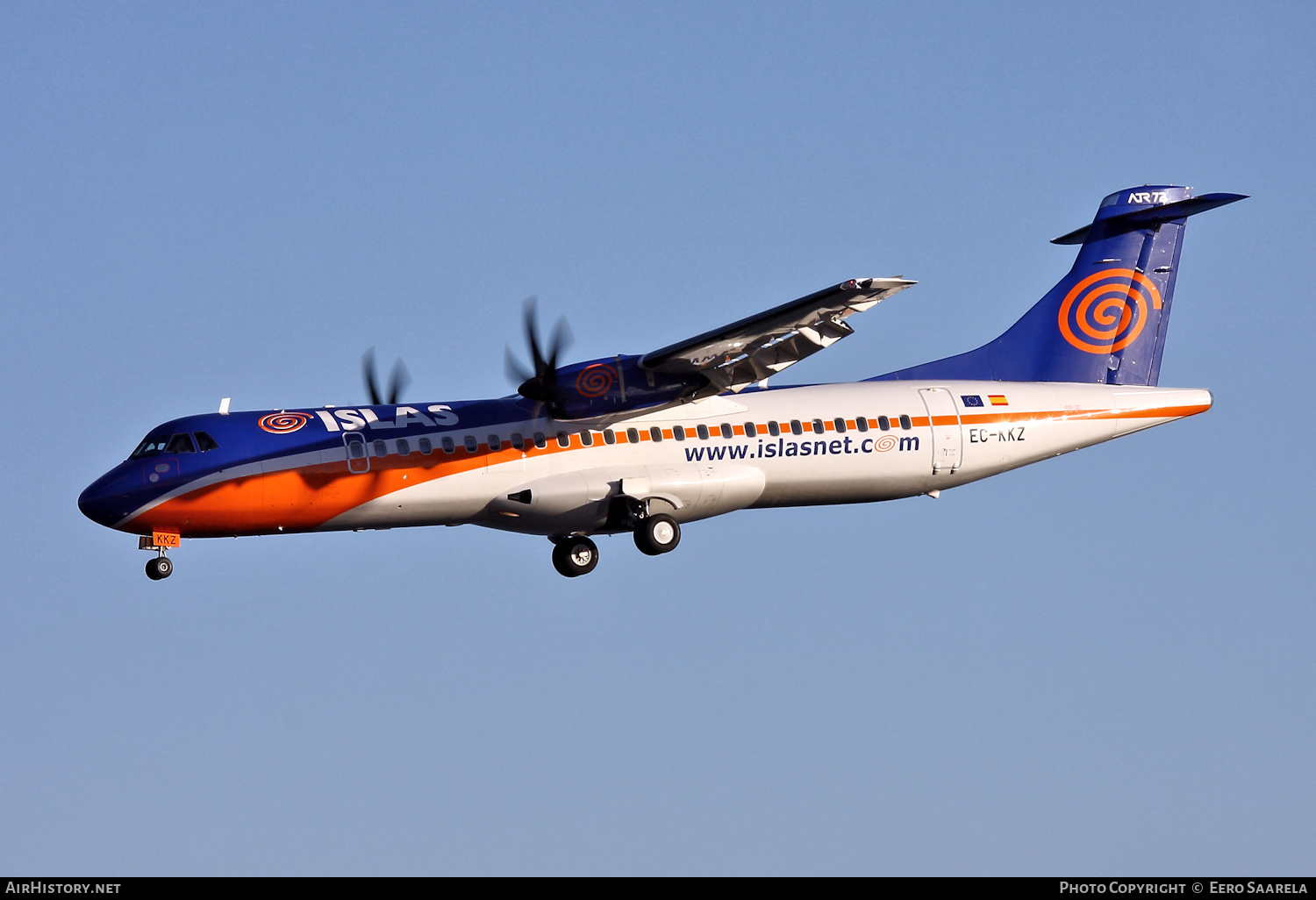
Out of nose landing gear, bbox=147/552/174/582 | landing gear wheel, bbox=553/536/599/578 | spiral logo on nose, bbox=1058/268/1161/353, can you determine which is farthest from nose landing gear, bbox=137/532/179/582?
spiral logo on nose, bbox=1058/268/1161/353

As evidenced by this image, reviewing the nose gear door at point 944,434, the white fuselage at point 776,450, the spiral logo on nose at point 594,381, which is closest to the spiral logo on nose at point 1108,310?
the white fuselage at point 776,450

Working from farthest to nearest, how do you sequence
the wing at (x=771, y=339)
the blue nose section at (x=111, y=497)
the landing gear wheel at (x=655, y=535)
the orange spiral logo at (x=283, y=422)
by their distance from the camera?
the landing gear wheel at (x=655, y=535), the orange spiral logo at (x=283, y=422), the blue nose section at (x=111, y=497), the wing at (x=771, y=339)

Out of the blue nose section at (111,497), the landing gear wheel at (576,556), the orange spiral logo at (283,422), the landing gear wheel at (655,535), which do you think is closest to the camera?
the blue nose section at (111,497)

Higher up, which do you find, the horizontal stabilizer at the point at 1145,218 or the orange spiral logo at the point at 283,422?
the horizontal stabilizer at the point at 1145,218

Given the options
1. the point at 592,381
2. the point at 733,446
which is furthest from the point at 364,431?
the point at 733,446

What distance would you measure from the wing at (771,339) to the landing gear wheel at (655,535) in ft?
8.36

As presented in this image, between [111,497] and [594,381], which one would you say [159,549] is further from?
[594,381]

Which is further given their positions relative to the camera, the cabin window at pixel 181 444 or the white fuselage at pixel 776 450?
the white fuselage at pixel 776 450

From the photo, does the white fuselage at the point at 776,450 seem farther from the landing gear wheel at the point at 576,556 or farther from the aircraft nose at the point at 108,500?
the aircraft nose at the point at 108,500

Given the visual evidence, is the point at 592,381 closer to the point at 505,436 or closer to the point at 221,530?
the point at 505,436

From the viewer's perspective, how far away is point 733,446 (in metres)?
30.0

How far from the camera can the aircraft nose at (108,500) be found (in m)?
27.2

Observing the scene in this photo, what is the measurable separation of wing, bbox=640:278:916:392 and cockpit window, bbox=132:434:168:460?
26.0 ft

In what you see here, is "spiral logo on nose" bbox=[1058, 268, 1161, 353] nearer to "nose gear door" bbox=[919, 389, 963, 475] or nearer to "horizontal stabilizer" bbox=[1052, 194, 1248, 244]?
"horizontal stabilizer" bbox=[1052, 194, 1248, 244]
